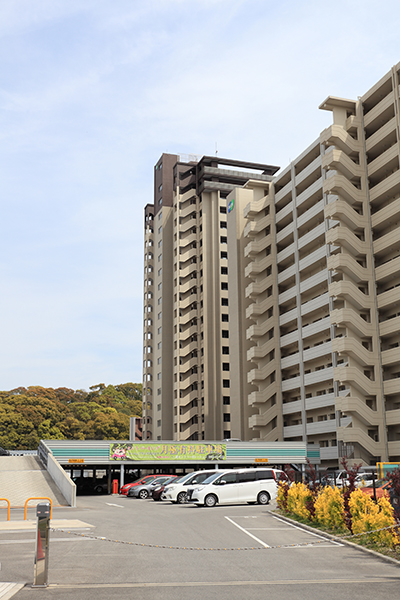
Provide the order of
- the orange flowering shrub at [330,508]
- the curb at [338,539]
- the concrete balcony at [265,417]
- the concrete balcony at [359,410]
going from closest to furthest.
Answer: the curb at [338,539]
the orange flowering shrub at [330,508]
the concrete balcony at [359,410]
the concrete balcony at [265,417]

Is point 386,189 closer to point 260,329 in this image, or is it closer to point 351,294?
point 351,294

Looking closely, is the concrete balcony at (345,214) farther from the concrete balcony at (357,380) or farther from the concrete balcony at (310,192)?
the concrete balcony at (357,380)

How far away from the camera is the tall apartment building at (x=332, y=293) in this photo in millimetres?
53500

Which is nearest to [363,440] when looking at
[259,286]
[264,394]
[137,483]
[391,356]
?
[391,356]

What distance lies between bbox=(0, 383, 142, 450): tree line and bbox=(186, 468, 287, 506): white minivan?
259 feet

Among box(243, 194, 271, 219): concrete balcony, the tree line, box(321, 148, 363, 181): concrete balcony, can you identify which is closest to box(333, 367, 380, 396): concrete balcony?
box(321, 148, 363, 181): concrete balcony

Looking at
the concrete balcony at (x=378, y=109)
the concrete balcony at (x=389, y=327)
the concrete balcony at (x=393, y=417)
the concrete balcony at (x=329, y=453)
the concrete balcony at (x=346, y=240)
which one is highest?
the concrete balcony at (x=378, y=109)

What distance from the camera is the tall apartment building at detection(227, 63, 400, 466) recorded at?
2106 inches

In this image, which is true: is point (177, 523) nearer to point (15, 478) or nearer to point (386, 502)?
point (386, 502)

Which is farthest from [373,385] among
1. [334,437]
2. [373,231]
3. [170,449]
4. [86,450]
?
[86,450]

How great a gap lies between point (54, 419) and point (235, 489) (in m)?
83.8

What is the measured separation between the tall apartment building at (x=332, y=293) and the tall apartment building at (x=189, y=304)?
10412mm

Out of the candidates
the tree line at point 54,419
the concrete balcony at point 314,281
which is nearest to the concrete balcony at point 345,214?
the concrete balcony at point 314,281

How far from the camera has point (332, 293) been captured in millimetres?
55906
